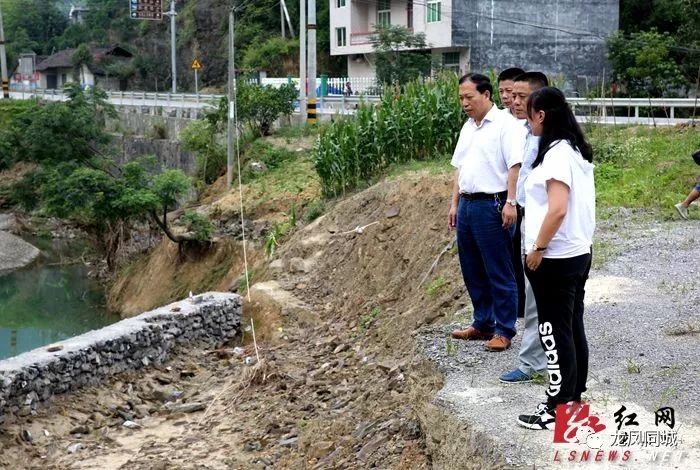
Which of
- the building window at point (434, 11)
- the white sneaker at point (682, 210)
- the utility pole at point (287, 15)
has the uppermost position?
the utility pole at point (287, 15)

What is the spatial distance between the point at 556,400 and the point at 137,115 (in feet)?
106

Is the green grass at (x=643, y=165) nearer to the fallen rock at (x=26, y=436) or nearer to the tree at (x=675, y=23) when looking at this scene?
the fallen rock at (x=26, y=436)

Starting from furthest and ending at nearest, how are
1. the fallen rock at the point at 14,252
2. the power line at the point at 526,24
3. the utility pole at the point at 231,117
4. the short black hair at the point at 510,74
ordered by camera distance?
the power line at the point at 526,24
the fallen rock at the point at 14,252
the utility pole at the point at 231,117
the short black hair at the point at 510,74

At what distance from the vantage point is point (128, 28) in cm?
6072

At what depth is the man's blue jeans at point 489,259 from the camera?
6.97 metres

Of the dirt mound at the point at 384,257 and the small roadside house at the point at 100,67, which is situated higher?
the small roadside house at the point at 100,67

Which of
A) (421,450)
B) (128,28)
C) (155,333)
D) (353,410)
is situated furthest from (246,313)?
(128,28)

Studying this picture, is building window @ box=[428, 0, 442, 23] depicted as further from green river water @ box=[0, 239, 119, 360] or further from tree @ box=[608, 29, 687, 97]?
green river water @ box=[0, 239, 119, 360]

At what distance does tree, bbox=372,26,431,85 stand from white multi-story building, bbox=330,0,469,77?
2.64 feet

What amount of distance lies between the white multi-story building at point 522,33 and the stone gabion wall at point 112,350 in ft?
71.8

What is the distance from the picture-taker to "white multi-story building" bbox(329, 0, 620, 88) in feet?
111

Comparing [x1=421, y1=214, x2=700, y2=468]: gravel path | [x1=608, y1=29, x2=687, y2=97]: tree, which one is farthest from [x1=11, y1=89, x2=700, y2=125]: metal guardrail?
[x1=421, y1=214, x2=700, y2=468]: gravel path

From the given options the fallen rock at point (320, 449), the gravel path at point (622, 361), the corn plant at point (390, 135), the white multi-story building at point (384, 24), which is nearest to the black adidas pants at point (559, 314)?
the gravel path at point (622, 361)

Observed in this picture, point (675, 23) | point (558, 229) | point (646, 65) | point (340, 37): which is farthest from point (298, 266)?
point (340, 37)
